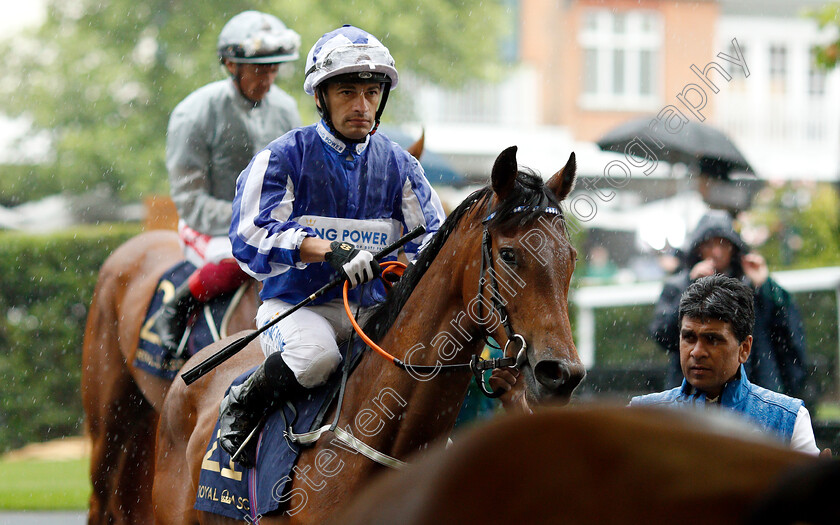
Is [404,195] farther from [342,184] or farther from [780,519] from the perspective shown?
[780,519]

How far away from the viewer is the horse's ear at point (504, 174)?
9.55ft

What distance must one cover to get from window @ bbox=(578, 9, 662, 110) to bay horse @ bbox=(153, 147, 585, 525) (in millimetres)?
21940

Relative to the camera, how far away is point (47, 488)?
9.32 meters

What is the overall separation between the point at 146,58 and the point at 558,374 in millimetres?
15452

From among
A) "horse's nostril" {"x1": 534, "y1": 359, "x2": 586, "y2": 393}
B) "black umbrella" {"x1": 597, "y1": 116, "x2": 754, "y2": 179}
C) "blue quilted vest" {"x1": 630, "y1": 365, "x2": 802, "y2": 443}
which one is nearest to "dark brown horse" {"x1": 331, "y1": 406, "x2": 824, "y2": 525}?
"horse's nostril" {"x1": 534, "y1": 359, "x2": 586, "y2": 393}

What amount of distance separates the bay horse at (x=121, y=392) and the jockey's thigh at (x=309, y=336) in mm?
2376

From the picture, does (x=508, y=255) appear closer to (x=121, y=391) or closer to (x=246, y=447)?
(x=246, y=447)

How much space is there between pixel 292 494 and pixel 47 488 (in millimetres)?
7119

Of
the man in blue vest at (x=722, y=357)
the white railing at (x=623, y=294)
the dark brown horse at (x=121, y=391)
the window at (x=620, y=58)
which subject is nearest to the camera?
the man in blue vest at (x=722, y=357)

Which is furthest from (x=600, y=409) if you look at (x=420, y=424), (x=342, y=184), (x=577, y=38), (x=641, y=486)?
(x=577, y=38)

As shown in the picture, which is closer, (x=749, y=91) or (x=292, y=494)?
(x=292, y=494)

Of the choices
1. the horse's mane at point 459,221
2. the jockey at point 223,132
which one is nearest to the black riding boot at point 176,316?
the jockey at point 223,132

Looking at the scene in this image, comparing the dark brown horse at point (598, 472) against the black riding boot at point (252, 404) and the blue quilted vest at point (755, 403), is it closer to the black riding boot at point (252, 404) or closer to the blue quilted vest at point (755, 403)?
the blue quilted vest at point (755, 403)

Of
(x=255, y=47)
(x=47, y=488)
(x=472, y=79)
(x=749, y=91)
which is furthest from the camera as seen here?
(x=749, y=91)
